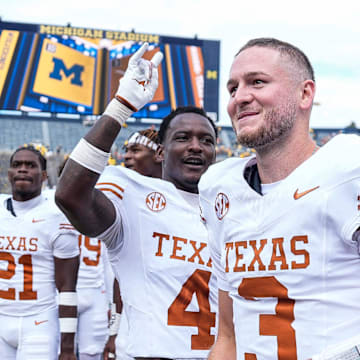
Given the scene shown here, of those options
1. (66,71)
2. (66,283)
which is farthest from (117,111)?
(66,71)

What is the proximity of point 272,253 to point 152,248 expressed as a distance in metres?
1.17

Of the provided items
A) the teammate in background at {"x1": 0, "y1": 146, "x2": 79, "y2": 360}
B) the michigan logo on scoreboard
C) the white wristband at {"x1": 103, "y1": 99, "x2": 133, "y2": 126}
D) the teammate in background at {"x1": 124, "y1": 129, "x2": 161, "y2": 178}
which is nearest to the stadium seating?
the michigan logo on scoreboard

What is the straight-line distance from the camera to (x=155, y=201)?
3.24m

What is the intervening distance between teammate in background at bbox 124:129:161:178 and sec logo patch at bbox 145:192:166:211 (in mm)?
1807

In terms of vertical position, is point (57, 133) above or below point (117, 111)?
above

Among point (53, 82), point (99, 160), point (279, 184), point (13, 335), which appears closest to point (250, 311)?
point (279, 184)

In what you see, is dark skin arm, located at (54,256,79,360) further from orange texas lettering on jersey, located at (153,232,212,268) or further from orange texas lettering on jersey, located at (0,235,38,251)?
orange texas lettering on jersey, located at (153,232,212,268)

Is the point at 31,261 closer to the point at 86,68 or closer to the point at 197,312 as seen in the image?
the point at 197,312

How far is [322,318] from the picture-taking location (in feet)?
6.29

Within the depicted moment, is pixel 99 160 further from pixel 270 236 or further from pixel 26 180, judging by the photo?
pixel 26 180

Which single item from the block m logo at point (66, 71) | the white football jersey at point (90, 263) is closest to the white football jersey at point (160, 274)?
the white football jersey at point (90, 263)

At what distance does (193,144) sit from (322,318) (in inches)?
66.2

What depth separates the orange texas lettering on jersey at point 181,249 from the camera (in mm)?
3096

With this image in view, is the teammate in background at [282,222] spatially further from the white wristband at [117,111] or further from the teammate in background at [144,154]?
the teammate in background at [144,154]
